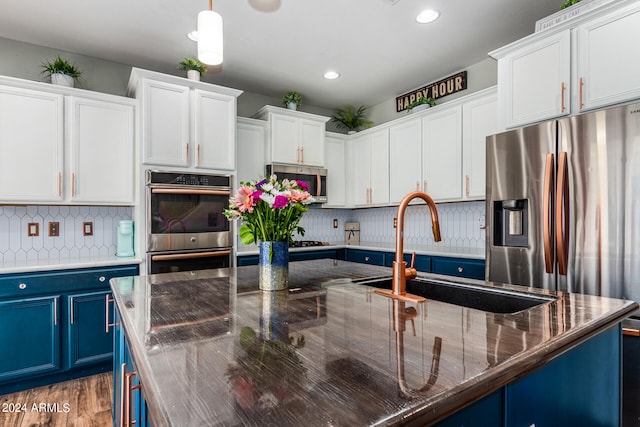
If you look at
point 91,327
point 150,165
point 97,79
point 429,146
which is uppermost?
point 97,79

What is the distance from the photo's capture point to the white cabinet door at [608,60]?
1918mm

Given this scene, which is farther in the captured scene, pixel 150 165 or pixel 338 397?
pixel 150 165

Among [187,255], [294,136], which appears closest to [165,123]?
[187,255]

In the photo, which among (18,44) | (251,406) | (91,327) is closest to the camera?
(251,406)

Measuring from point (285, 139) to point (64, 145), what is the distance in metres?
1.98

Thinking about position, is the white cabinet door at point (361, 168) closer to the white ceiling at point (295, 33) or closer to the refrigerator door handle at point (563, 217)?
the white ceiling at point (295, 33)

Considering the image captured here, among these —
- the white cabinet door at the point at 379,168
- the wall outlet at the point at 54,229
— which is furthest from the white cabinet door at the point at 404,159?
the wall outlet at the point at 54,229

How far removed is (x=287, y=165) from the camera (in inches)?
154

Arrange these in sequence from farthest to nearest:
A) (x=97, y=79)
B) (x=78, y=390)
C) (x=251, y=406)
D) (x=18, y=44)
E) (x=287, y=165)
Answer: (x=287, y=165) → (x=97, y=79) → (x=18, y=44) → (x=78, y=390) → (x=251, y=406)

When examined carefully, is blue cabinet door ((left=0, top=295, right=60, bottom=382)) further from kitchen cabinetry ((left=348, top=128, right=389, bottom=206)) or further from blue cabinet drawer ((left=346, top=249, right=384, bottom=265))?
kitchen cabinetry ((left=348, top=128, right=389, bottom=206))

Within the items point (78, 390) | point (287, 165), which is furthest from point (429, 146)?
point (78, 390)

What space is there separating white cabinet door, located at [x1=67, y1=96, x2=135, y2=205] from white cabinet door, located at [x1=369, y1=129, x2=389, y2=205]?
252cm

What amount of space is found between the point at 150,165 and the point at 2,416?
1891mm

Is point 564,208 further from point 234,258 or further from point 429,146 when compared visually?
point 234,258
